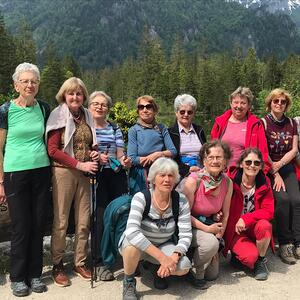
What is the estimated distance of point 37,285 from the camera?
14.5ft

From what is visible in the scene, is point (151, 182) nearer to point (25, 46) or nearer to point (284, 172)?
point (284, 172)

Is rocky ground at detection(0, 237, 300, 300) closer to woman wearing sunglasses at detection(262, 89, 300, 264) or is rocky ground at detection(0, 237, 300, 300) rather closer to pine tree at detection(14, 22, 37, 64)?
woman wearing sunglasses at detection(262, 89, 300, 264)

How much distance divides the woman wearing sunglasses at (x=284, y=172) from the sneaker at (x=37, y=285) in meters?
2.94

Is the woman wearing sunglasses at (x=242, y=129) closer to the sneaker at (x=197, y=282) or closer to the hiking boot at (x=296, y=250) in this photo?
the hiking boot at (x=296, y=250)

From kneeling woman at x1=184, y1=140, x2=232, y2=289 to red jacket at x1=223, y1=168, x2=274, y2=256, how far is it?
0.21 m

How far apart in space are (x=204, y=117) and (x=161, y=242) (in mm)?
62686

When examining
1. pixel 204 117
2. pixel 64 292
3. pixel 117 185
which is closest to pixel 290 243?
pixel 117 185

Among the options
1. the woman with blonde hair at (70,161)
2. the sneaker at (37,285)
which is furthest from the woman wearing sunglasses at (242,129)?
the sneaker at (37,285)

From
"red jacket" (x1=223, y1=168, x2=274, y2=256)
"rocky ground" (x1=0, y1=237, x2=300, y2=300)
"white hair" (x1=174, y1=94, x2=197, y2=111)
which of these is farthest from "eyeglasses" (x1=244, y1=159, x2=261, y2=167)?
"rocky ground" (x1=0, y1=237, x2=300, y2=300)

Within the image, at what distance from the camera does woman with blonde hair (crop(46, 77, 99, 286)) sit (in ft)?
A: 14.6

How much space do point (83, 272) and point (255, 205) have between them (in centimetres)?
219

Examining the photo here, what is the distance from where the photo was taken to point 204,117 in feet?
217

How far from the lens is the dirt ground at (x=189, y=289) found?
14.4 feet

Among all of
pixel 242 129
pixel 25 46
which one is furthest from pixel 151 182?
pixel 25 46
